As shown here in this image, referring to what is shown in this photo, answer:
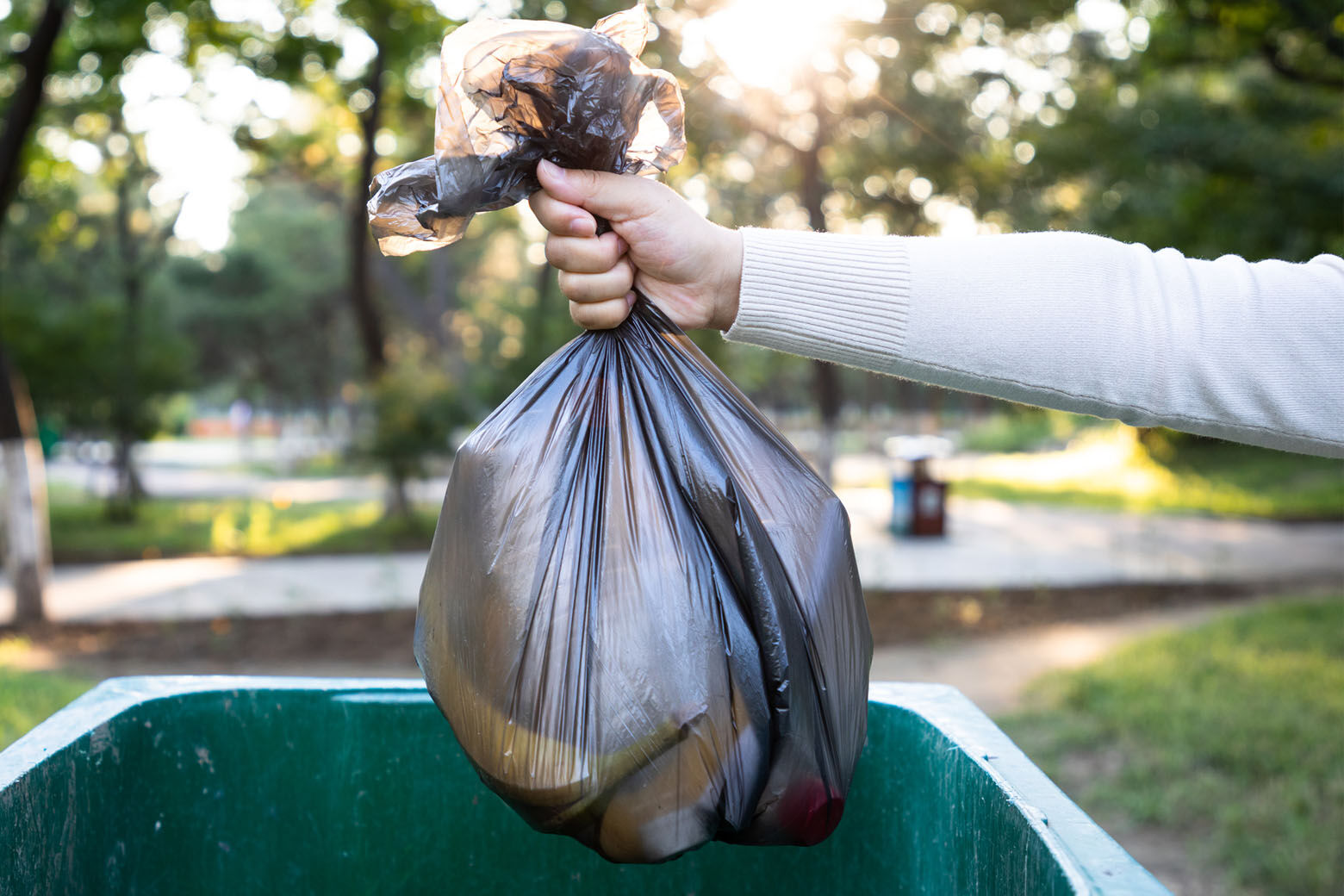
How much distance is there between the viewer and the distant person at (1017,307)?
137 centimetres

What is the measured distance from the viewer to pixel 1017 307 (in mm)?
1408

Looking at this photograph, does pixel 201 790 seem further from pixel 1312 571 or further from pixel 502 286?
pixel 502 286

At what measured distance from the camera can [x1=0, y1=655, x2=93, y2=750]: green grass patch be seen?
3670 millimetres

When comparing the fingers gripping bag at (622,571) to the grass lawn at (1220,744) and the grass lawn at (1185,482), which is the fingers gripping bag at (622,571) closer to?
the grass lawn at (1220,744)

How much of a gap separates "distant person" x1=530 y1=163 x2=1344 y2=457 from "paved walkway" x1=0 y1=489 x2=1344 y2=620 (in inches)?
256

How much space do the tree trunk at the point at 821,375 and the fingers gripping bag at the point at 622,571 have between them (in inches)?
308

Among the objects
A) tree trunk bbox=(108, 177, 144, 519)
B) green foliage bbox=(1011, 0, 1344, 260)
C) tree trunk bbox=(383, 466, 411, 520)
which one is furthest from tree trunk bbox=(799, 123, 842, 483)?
tree trunk bbox=(108, 177, 144, 519)

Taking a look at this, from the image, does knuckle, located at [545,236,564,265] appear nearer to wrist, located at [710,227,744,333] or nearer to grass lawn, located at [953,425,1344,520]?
wrist, located at [710,227,744,333]

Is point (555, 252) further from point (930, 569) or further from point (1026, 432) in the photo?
point (1026, 432)

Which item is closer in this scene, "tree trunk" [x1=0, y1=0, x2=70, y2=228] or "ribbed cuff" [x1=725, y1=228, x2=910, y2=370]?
"ribbed cuff" [x1=725, y1=228, x2=910, y2=370]

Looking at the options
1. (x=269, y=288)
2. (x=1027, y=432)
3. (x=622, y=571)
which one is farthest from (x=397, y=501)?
(x=1027, y=432)

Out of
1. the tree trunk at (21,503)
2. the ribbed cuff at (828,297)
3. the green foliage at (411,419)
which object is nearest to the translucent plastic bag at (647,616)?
the ribbed cuff at (828,297)

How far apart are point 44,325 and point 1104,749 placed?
41.3 ft

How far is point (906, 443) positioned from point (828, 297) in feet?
37.2
